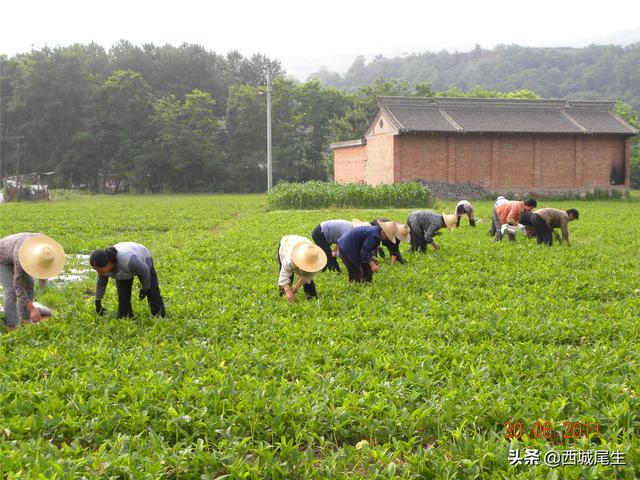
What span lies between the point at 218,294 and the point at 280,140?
2035 inches

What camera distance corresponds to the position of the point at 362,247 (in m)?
9.87

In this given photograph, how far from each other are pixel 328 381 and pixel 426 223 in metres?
8.21

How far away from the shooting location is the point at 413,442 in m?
4.79

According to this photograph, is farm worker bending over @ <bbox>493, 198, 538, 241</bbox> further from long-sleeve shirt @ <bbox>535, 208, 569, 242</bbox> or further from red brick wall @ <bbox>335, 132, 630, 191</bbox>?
red brick wall @ <bbox>335, 132, 630, 191</bbox>

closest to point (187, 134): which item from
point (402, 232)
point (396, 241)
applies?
point (396, 241)

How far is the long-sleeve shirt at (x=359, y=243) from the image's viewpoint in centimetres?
974

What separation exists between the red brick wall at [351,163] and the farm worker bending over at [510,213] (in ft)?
86.3

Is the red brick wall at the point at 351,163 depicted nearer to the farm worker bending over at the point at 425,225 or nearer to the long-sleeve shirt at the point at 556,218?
the long-sleeve shirt at the point at 556,218

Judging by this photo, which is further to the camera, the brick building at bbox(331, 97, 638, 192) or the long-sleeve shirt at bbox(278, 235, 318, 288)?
the brick building at bbox(331, 97, 638, 192)

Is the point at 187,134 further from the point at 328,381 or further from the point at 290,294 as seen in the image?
the point at 328,381

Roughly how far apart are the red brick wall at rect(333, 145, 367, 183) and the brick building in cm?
136

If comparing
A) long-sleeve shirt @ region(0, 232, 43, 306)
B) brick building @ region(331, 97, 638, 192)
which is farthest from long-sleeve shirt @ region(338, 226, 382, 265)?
brick building @ region(331, 97, 638, 192)

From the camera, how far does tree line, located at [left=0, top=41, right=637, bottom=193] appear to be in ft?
187

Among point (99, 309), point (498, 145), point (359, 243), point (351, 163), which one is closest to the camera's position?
point (99, 309)
